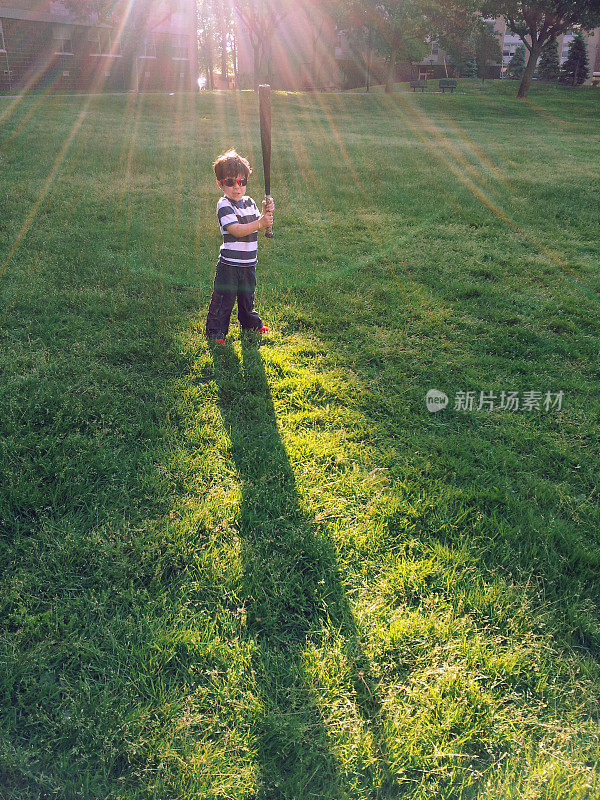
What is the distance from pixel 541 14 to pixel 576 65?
45.6ft

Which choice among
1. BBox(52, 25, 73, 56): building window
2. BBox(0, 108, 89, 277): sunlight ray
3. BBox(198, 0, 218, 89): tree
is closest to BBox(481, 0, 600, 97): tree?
BBox(52, 25, 73, 56): building window

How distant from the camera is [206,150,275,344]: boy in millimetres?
4395

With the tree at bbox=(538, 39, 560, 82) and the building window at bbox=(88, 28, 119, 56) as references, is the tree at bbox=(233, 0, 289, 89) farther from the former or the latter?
the tree at bbox=(538, 39, 560, 82)

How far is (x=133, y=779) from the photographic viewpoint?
194 cm

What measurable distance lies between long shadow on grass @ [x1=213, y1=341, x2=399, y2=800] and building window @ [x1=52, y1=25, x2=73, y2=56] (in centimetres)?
3386

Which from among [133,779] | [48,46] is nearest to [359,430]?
[133,779]

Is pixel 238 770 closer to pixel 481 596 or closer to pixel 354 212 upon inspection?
pixel 481 596

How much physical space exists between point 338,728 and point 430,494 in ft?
4.85

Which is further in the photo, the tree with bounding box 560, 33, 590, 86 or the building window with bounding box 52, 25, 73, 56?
the tree with bounding box 560, 33, 590, 86

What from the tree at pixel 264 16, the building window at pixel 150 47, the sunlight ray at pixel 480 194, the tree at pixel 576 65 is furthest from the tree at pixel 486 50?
the sunlight ray at pixel 480 194

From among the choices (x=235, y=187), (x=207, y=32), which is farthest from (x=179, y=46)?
(x=235, y=187)

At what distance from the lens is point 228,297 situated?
4797 millimetres

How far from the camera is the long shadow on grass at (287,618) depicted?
1.99 meters

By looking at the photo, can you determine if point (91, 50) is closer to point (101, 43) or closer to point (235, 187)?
point (101, 43)
